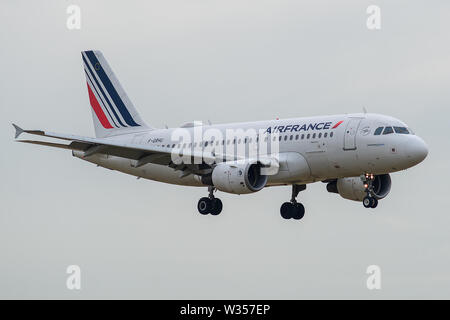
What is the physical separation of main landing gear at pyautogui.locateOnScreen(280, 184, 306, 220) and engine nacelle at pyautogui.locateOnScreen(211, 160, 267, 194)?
6.31 meters

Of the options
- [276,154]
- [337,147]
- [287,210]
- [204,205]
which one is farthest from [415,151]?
[204,205]

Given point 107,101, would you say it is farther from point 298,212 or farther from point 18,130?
point 18,130

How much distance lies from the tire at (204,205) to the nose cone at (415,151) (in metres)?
12.5

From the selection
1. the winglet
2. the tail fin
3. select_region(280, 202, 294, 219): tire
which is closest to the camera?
the winglet

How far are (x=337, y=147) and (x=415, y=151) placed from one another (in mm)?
4215

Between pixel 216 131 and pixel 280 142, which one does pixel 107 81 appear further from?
pixel 280 142

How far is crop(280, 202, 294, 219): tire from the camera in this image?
233 feet

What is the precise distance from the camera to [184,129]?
72.1 metres

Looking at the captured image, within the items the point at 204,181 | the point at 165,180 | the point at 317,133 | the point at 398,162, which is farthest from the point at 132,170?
the point at 398,162

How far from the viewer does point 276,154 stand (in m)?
65.6

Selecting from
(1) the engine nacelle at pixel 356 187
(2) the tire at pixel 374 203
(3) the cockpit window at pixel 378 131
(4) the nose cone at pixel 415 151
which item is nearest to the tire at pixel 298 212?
(1) the engine nacelle at pixel 356 187

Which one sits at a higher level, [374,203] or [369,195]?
[369,195]

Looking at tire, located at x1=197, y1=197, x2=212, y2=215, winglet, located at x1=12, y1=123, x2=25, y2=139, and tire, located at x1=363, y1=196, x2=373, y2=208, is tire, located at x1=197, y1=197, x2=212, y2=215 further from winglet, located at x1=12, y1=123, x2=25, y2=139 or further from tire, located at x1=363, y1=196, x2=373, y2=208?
winglet, located at x1=12, y1=123, x2=25, y2=139

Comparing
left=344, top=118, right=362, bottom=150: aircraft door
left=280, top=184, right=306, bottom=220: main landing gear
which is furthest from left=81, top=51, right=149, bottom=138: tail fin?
left=344, top=118, right=362, bottom=150: aircraft door
